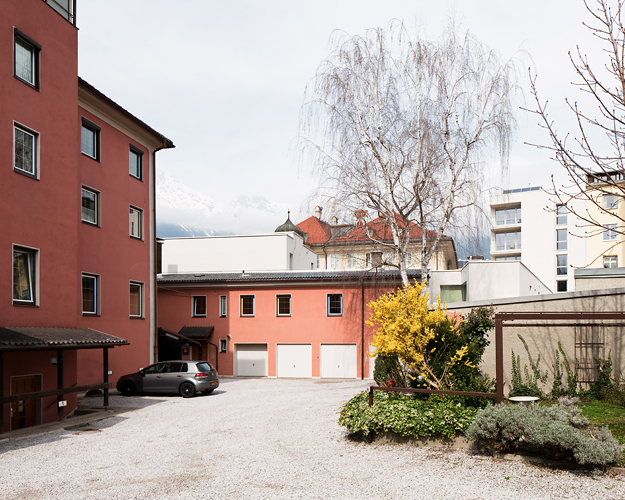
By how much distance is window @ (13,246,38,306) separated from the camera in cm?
1462

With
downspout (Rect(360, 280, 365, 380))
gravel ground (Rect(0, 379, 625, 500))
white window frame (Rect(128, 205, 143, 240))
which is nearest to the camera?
gravel ground (Rect(0, 379, 625, 500))

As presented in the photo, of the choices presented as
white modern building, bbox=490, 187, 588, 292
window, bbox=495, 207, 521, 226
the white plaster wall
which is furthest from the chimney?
window, bbox=495, 207, 521, 226

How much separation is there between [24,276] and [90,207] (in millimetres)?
6798

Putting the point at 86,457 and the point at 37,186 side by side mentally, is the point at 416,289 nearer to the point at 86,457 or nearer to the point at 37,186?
the point at 86,457

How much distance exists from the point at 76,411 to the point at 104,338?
252 centimetres

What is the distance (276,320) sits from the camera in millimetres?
32156

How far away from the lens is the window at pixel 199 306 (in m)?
33.3

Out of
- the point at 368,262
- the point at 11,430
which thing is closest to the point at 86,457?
the point at 11,430

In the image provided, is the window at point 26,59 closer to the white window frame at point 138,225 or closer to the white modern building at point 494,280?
the white window frame at point 138,225

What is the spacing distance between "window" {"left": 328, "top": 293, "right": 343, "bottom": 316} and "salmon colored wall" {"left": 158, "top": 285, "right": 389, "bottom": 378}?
23cm

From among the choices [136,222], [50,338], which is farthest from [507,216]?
[50,338]

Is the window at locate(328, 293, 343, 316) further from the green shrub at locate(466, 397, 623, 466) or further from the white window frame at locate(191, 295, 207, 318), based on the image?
the green shrub at locate(466, 397, 623, 466)

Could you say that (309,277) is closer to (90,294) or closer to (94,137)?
(90,294)

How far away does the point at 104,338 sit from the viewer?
16797mm
